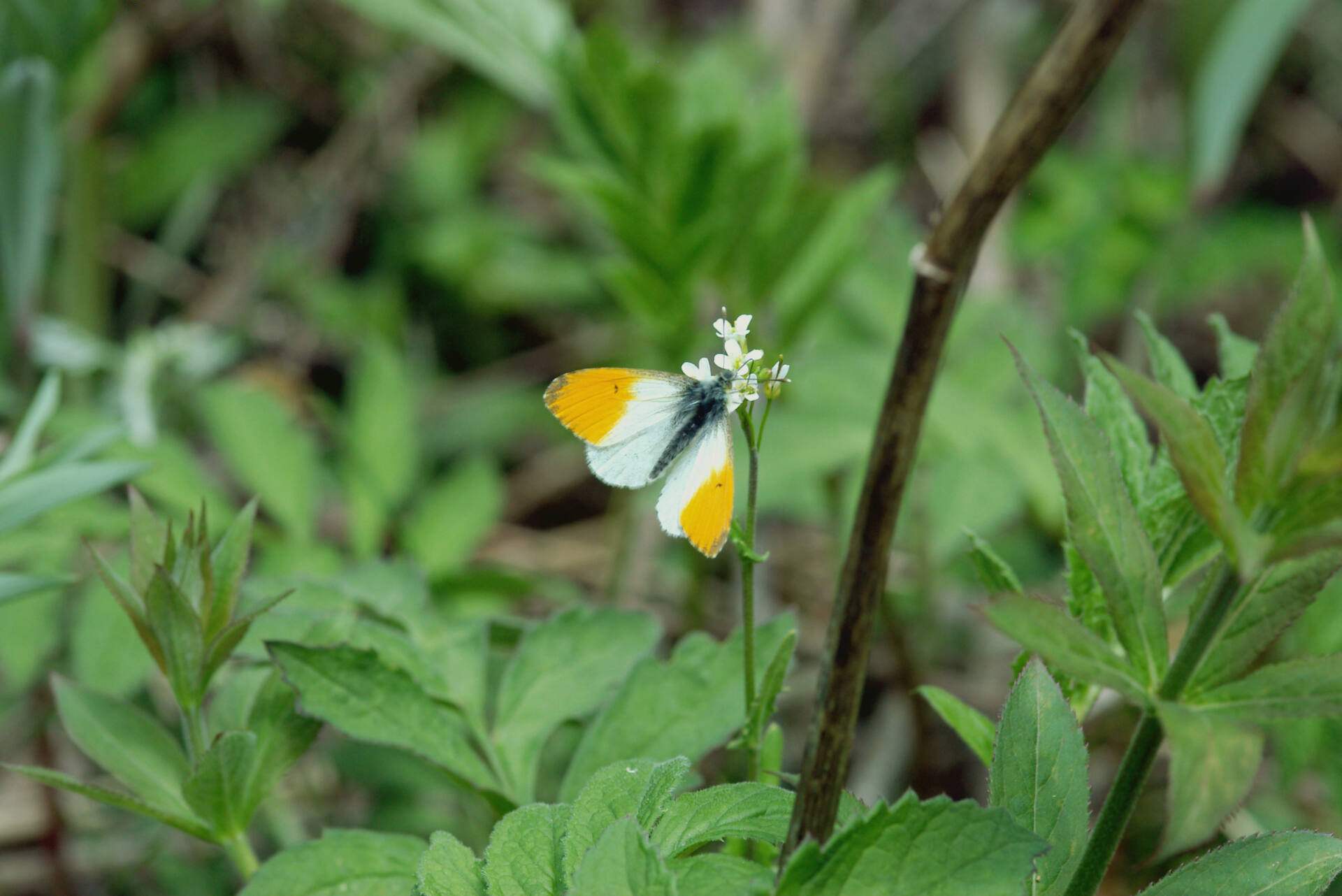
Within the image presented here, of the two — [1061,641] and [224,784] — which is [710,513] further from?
[224,784]

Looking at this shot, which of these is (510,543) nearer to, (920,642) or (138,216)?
(920,642)

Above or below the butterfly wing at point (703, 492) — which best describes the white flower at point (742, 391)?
above

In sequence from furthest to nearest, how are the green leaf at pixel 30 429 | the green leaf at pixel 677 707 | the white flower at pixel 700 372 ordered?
the green leaf at pixel 30 429, the green leaf at pixel 677 707, the white flower at pixel 700 372

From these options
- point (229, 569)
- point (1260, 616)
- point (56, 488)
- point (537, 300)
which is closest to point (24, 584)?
point (56, 488)

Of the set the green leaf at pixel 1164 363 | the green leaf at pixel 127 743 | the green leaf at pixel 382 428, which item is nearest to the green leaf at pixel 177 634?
the green leaf at pixel 127 743

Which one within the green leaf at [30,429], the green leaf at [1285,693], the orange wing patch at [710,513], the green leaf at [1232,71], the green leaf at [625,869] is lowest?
the green leaf at [1285,693]

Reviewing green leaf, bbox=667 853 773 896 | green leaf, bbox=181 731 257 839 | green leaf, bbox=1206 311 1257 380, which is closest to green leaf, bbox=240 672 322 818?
green leaf, bbox=181 731 257 839

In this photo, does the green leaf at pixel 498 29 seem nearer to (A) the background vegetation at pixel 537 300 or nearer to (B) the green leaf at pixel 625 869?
(A) the background vegetation at pixel 537 300

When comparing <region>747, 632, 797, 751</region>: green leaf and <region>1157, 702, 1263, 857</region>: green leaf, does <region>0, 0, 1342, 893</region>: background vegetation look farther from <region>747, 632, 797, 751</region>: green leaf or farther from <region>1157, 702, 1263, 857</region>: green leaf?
<region>747, 632, 797, 751</region>: green leaf
